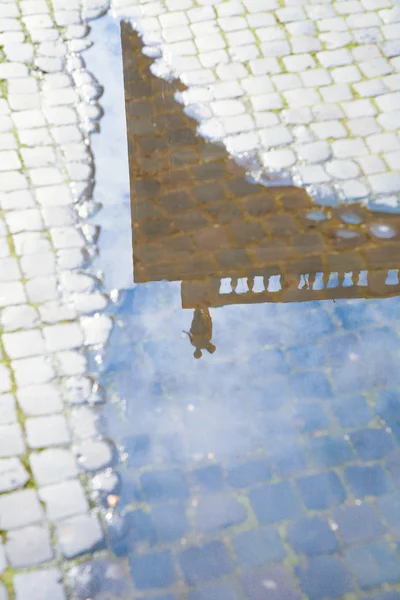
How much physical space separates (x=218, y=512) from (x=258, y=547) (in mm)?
302

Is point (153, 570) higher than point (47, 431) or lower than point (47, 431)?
lower

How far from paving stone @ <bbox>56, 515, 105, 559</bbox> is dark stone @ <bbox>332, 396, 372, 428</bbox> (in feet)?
5.39

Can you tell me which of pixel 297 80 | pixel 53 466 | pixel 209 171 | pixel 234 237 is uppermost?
pixel 297 80

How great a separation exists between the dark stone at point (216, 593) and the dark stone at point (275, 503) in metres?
0.43

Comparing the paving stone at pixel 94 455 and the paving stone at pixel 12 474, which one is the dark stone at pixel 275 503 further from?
the paving stone at pixel 12 474

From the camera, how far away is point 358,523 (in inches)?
167

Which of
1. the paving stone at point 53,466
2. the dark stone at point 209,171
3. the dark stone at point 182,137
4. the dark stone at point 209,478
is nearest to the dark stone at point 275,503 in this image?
the dark stone at point 209,478

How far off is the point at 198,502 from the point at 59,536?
0.80 meters

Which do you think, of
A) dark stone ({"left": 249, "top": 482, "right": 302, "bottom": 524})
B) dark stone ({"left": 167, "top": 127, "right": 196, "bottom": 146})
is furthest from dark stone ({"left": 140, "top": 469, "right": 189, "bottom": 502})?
dark stone ({"left": 167, "top": 127, "right": 196, "bottom": 146})

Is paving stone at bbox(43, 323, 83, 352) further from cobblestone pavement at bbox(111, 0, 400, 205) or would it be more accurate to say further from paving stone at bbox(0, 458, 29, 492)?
cobblestone pavement at bbox(111, 0, 400, 205)

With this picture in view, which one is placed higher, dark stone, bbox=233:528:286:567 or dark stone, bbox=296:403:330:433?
dark stone, bbox=296:403:330:433

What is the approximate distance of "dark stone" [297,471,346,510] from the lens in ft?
14.1

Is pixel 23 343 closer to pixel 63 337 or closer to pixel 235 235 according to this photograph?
pixel 63 337

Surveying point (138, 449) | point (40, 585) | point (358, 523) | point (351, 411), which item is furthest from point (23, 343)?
point (358, 523)
